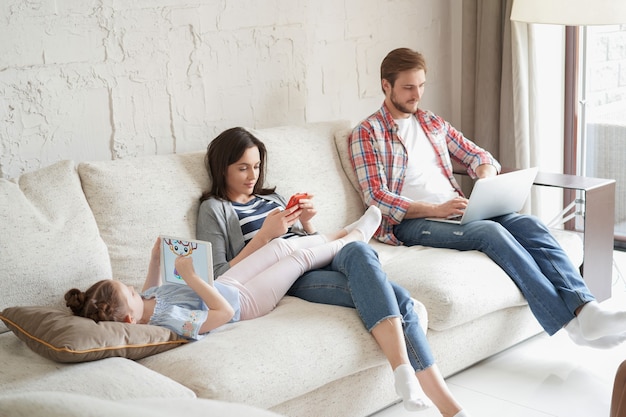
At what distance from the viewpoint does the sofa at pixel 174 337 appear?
206cm

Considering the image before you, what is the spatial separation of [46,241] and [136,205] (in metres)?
0.37

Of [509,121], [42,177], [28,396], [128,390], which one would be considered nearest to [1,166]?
[42,177]

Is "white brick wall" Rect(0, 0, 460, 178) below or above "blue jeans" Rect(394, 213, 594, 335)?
above

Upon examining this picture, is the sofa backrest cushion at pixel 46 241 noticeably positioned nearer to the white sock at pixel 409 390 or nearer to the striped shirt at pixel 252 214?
the striped shirt at pixel 252 214

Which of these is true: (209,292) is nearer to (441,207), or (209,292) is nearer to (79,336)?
(79,336)

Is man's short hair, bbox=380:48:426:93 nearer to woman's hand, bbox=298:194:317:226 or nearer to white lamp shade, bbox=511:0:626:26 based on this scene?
white lamp shade, bbox=511:0:626:26

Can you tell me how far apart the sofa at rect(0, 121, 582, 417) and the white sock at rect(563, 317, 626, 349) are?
198mm

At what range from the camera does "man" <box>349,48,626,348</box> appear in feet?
9.37

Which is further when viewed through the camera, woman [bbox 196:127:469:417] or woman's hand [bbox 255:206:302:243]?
woman's hand [bbox 255:206:302:243]

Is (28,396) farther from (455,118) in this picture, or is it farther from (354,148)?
(455,118)

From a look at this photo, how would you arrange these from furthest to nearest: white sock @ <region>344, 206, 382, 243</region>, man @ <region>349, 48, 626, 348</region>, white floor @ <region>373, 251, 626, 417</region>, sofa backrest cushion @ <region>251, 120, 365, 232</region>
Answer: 1. sofa backrest cushion @ <region>251, 120, 365, 232</region>
2. white sock @ <region>344, 206, 382, 243</region>
3. man @ <region>349, 48, 626, 348</region>
4. white floor @ <region>373, 251, 626, 417</region>

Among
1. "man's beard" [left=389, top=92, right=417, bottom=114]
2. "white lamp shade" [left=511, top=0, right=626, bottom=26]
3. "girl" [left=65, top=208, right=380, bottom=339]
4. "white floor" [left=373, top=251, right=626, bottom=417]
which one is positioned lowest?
"white floor" [left=373, top=251, right=626, bottom=417]

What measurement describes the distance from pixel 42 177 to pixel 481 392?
5.36 feet

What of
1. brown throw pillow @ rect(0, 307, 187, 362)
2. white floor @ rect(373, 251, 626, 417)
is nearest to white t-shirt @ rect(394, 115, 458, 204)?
white floor @ rect(373, 251, 626, 417)
